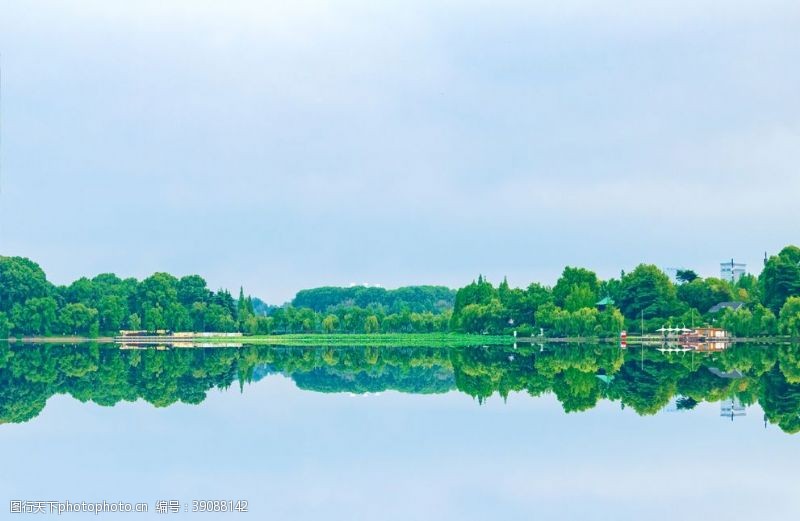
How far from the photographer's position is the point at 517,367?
1533 inches

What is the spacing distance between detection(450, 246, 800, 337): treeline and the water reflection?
18.6 m

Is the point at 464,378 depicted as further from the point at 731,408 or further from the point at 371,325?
the point at 371,325

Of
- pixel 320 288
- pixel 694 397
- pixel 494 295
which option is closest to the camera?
pixel 694 397

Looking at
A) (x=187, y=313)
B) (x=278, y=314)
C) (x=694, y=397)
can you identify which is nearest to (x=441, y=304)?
(x=278, y=314)

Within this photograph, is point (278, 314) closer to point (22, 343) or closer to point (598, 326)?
point (22, 343)

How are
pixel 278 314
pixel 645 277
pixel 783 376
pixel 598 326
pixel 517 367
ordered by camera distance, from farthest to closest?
pixel 278 314 → pixel 645 277 → pixel 598 326 → pixel 517 367 → pixel 783 376

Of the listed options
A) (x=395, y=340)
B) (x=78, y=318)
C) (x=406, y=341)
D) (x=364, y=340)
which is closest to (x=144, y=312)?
(x=78, y=318)

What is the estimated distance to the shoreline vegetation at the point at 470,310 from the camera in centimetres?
7150

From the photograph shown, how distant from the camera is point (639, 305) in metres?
76.1

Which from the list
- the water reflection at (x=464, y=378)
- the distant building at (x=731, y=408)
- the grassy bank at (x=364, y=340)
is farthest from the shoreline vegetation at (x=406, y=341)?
the distant building at (x=731, y=408)

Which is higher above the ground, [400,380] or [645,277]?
[645,277]

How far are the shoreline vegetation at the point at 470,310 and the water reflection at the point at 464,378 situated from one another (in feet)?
72.0

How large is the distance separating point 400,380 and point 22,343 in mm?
53508

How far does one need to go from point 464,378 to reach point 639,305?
1777 inches
